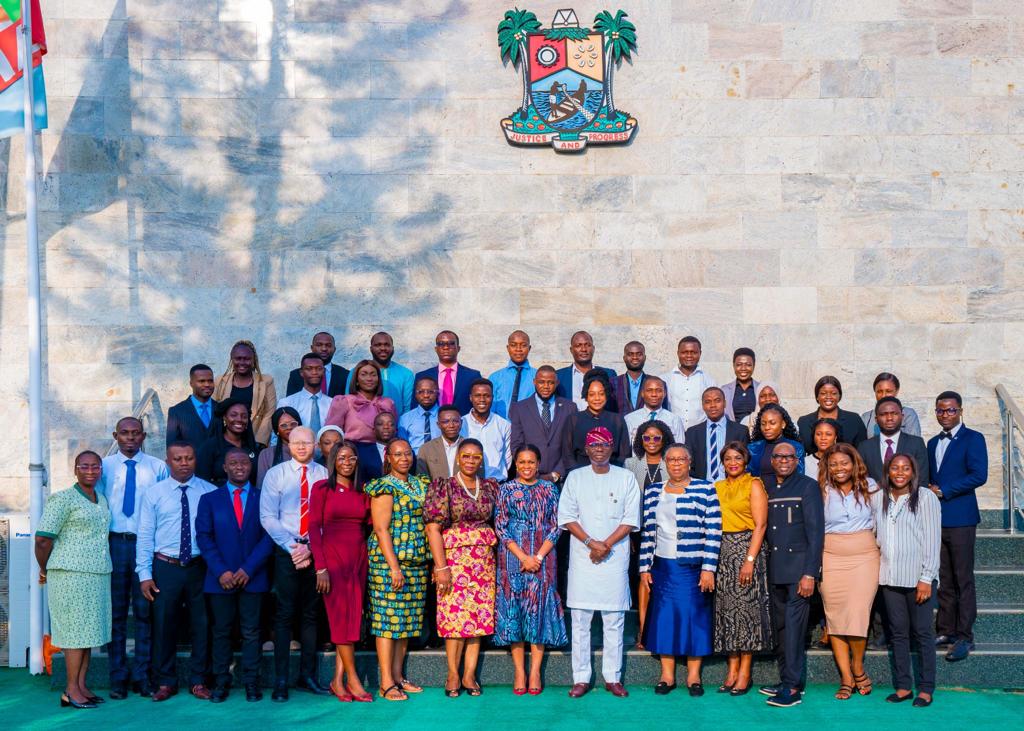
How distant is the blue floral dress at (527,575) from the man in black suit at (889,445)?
2465 millimetres

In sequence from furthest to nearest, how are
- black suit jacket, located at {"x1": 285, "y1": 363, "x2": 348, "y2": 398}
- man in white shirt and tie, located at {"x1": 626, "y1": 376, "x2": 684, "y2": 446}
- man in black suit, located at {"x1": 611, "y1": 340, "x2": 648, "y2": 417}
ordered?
1. black suit jacket, located at {"x1": 285, "y1": 363, "x2": 348, "y2": 398}
2. man in black suit, located at {"x1": 611, "y1": 340, "x2": 648, "y2": 417}
3. man in white shirt and tie, located at {"x1": 626, "y1": 376, "x2": 684, "y2": 446}

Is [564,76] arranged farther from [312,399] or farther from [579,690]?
[579,690]

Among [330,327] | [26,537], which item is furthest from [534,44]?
[26,537]

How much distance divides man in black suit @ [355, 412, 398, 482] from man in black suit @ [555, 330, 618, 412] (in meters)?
1.55

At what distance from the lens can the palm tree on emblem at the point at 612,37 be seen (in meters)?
11.3

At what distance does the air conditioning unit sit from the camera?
9.28 metres

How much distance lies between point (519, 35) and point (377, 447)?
15.1ft

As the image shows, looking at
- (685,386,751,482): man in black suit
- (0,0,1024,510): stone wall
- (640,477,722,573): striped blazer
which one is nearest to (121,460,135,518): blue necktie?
(0,0,1024,510): stone wall

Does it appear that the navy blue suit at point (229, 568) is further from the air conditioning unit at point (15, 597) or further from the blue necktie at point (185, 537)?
the air conditioning unit at point (15, 597)

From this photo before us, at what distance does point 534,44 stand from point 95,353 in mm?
5227

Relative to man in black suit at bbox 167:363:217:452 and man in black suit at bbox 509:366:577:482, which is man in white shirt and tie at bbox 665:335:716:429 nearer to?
man in black suit at bbox 509:366:577:482

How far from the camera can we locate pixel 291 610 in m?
8.30

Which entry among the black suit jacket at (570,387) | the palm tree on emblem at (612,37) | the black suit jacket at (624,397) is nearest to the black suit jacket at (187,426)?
the black suit jacket at (570,387)

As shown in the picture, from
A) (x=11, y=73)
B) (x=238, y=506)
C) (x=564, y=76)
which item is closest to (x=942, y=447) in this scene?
(x=564, y=76)
